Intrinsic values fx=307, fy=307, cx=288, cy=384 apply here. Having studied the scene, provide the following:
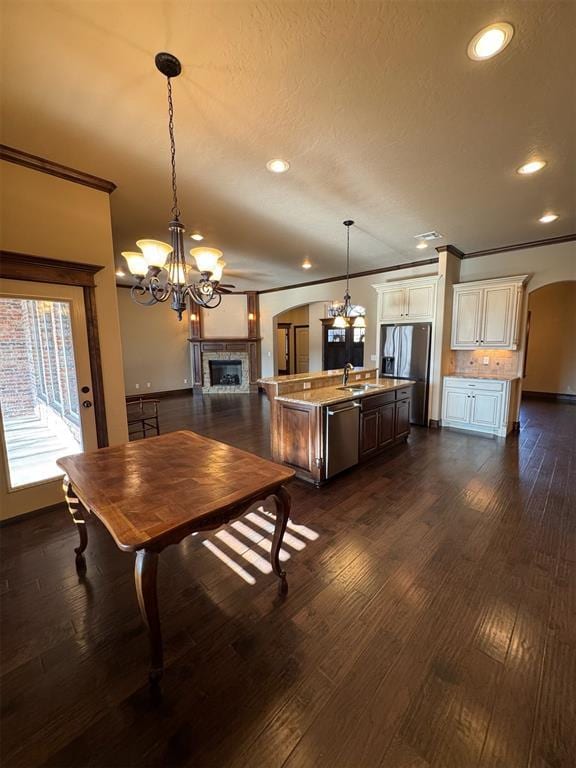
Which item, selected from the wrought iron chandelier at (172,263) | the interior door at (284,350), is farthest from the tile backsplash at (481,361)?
the interior door at (284,350)

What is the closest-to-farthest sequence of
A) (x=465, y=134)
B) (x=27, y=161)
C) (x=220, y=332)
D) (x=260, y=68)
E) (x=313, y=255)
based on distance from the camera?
(x=260, y=68)
(x=465, y=134)
(x=27, y=161)
(x=313, y=255)
(x=220, y=332)

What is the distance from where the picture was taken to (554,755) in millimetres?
1133

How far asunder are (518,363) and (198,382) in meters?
7.60

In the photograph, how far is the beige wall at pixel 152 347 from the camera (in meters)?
7.98

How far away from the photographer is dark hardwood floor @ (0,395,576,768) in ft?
3.86

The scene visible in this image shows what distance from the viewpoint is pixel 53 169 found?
104 inches

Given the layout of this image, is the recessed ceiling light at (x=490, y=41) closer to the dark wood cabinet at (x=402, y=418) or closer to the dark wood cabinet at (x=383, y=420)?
the dark wood cabinet at (x=383, y=420)

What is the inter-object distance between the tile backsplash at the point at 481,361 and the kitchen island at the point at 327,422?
6.70ft

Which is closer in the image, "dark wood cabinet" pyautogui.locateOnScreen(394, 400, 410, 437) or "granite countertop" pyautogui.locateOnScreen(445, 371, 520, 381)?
"dark wood cabinet" pyautogui.locateOnScreen(394, 400, 410, 437)

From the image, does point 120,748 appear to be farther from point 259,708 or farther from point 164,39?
point 164,39

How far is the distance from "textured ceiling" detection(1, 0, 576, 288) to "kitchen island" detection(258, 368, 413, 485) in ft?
7.10

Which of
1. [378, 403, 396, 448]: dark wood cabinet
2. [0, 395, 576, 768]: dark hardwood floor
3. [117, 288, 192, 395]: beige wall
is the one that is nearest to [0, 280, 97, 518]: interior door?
[0, 395, 576, 768]: dark hardwood floor

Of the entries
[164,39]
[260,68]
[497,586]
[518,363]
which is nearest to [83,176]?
[164,39]

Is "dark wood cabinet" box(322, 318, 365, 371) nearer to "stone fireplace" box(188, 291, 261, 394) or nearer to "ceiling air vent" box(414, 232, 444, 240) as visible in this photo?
"stone fireplace" box(188, 291, 261, 394)
